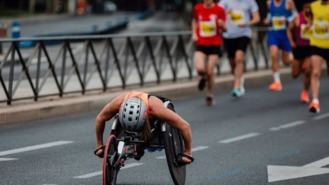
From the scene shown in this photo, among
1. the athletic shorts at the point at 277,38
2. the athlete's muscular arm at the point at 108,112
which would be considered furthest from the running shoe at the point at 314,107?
the athlete's muscular arm at the point at 108,112

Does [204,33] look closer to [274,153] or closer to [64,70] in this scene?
[64,70]

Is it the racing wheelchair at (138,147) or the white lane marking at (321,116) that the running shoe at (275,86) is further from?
the racing wheelchair at (138,147)

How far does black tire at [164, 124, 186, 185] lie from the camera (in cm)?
898

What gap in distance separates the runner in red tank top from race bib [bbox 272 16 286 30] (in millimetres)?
2820

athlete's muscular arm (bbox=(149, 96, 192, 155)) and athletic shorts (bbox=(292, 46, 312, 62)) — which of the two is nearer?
athlete's muscular arm (bbox=(149, 96, 192, 155))

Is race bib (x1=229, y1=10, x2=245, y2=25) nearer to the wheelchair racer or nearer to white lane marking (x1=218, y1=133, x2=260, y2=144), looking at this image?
white lane marking (x1=218, y1=133, x2=260, y2=144)

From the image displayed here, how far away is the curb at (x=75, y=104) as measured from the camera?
51.0 feet

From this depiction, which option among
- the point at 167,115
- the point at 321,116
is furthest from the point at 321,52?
the point at 167,115

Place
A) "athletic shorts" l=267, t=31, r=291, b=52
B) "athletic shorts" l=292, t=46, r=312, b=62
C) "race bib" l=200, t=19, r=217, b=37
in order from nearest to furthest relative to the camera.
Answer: "race bib" l=200, t=19, r=217, b=37
"athletic shorts" l=292, t=46, r=312, b=62
"athletic shorts" l=267, t=31, r=291, b=52

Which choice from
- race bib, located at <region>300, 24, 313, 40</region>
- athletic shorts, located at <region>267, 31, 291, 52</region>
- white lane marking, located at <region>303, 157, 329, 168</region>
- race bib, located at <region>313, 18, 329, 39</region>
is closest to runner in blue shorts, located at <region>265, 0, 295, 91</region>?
athletic shorts, located at <region>267, 31, 291, 52</region>

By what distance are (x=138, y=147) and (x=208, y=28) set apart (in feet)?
32.0

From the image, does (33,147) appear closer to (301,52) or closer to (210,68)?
(210,68)

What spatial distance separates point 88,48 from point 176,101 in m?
2.45

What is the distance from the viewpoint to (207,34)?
18625 millimetres
